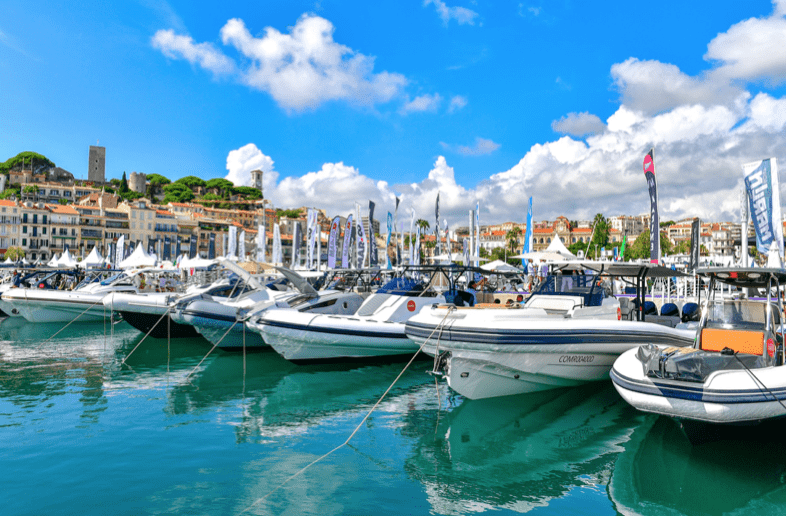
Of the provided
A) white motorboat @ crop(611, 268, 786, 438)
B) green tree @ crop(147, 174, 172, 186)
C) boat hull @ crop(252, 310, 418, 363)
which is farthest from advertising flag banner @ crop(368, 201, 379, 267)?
green tree @ crop(147, 174, 172, 186)

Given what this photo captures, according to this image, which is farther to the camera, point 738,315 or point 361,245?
point 361,245

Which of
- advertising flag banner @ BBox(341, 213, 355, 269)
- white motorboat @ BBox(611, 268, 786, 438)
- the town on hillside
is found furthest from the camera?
the town on hillside

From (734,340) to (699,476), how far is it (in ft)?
8.19

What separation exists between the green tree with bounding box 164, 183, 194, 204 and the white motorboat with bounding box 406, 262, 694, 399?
16363cm

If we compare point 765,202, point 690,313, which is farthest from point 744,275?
point 765,202

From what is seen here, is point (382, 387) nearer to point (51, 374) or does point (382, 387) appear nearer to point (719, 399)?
point (719, 399)

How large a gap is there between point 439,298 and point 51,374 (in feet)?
35.3

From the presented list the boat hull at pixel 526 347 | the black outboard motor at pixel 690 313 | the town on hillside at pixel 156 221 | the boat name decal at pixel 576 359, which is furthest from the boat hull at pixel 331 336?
the town on hillside at pixel 156 221

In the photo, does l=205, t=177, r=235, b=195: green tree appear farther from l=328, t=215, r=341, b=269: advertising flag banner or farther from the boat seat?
the boat seat

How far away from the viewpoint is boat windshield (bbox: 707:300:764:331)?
30.7 ft

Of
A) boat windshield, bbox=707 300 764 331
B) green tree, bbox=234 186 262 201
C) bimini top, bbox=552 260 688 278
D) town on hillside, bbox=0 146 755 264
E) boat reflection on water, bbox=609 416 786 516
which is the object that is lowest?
boat reflection on water, bbox=609 416 786 516

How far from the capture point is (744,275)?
32.1ft

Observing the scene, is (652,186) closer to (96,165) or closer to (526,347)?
(526,347)

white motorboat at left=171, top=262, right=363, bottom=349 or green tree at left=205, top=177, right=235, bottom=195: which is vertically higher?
green tree at left=205, top=177, right=235, bottom=195
